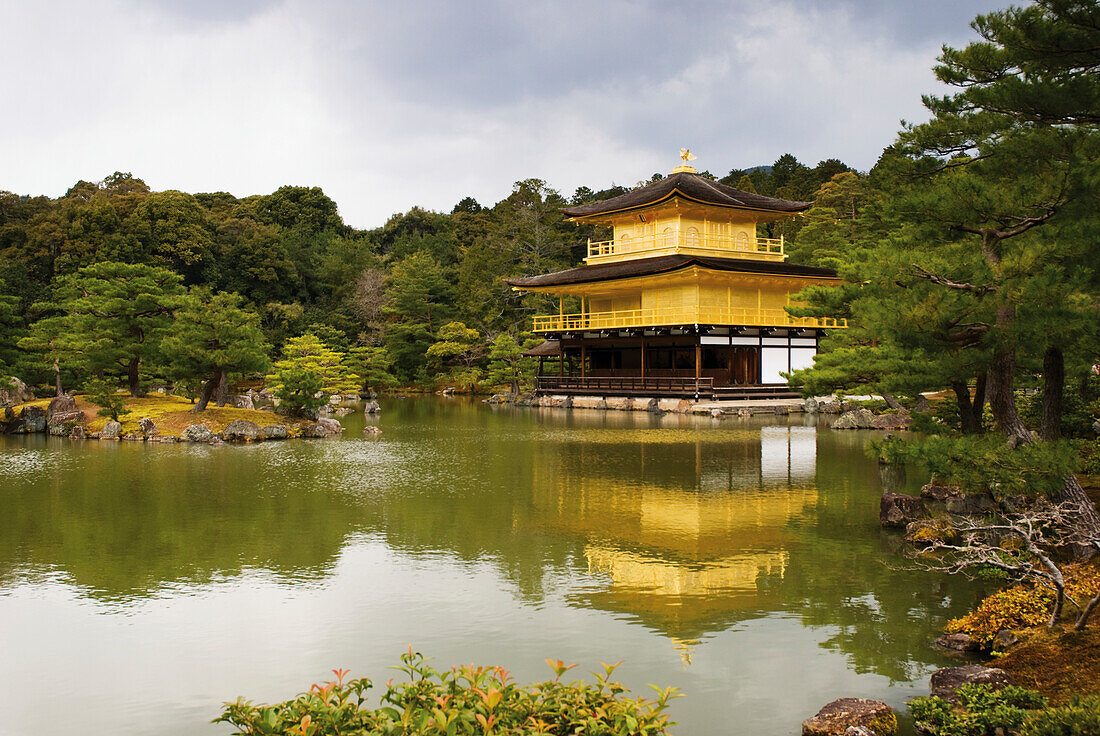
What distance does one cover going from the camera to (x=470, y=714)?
11.6ft

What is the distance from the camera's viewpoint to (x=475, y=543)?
922 centimetres

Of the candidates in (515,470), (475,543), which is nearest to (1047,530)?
(475,543)

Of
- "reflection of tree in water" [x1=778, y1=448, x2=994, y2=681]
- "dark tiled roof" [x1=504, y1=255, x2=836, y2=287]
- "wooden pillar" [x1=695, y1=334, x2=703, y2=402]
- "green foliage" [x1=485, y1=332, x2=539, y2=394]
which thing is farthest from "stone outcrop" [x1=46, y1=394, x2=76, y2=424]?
"reflection of tree in water" [x1=778, y1=448, x2=994, y2=681]

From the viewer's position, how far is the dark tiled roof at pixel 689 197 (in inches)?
1215

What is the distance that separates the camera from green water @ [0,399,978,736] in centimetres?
553

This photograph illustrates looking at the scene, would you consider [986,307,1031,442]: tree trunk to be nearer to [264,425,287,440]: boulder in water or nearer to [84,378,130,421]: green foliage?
[264,425,287,440]: boulder in water

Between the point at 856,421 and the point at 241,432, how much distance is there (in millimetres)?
15845

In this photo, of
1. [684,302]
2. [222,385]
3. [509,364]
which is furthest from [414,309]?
[222,385]

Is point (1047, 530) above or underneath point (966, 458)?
underneath

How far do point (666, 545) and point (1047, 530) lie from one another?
382 centimetres

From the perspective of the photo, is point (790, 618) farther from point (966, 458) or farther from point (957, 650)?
point (966, 458)

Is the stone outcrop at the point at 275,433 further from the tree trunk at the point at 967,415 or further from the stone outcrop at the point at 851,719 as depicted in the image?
the stone outcrop at the point at 851,719

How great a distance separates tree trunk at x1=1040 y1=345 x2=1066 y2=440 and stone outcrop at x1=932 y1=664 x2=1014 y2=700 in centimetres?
391

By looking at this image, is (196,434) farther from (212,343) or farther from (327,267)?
(327,267)
